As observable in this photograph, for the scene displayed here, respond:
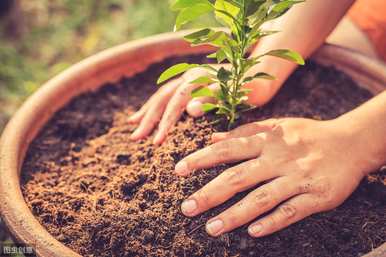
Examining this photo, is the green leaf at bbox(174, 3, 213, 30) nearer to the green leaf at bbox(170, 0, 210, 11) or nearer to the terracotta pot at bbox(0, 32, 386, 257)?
the green leaf at bbox(170, 0, 210, 11)

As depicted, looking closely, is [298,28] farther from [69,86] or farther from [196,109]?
[69,86]

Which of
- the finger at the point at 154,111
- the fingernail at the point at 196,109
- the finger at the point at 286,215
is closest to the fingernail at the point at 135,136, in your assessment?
the finger at the point at 154,111

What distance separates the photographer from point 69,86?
1790 millimetres

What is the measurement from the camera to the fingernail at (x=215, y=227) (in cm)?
126

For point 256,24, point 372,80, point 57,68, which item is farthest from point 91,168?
point 57,68

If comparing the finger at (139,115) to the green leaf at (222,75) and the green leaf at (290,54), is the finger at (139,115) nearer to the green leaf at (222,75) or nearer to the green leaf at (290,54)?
the green leaf at (222,75)

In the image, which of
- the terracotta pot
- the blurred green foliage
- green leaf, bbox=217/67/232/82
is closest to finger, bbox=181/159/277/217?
green leaf, bbox=217/67/232/82

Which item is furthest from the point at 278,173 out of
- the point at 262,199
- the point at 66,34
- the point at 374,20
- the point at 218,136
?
the point at 66,34

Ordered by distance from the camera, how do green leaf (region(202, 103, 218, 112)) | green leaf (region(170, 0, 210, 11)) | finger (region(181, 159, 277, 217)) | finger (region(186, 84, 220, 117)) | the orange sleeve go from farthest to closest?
the orange sleeve → finger (region(186, 84, 220, 117)) → green leaf (region(202, 103, 218, 112)) → finger (region(181, 159, 277, 217)) → green leaf (region(170, 0, 210, 11))

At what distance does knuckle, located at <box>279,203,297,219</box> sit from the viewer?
1269 millimetres

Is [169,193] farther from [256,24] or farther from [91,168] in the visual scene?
[256,24]

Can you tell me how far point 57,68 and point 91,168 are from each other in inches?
60.6

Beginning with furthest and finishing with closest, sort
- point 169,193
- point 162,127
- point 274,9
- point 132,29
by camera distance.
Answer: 1. point 132,29
2. point 162,127
3. point 169,193
4. point 274,9

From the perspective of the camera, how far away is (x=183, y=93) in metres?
1.61
